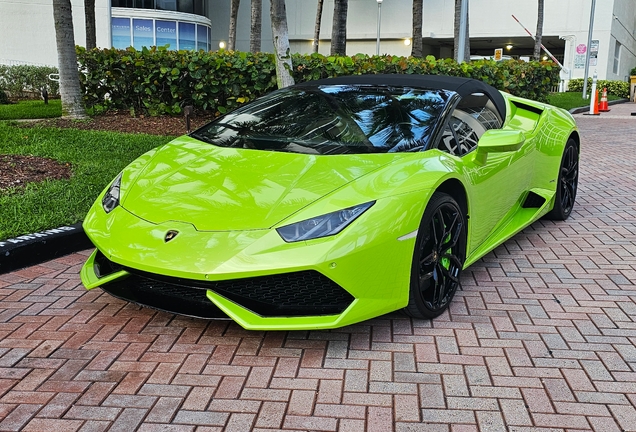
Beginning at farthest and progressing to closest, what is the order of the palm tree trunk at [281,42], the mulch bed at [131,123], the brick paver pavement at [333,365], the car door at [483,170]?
the mulch bed at [131,123] → the palm tree trunk at [281,42] → the car door at [483,170] → the brick paver pavement at [333,365]

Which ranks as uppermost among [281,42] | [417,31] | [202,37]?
[202,37]

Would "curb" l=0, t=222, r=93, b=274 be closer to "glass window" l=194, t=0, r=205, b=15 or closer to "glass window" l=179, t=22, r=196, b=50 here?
"glass window" l=179, t=22, r=196, b=50

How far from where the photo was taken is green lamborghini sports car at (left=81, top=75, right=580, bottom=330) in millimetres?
2852

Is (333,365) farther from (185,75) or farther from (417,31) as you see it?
(417,31)

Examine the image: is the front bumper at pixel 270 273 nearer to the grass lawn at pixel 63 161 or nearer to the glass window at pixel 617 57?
the grass lawn at pixel 63 161

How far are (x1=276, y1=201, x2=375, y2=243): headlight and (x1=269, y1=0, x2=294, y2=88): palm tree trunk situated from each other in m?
6.74

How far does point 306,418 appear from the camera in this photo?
248 centimetres

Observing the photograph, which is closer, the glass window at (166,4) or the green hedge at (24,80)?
the green hedge at (24,80)

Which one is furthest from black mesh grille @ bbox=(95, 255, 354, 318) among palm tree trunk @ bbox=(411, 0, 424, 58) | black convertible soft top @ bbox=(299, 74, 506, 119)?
palm tree trunk @ bbox=(411, 0, 424, 58)

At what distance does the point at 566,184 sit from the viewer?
558cm

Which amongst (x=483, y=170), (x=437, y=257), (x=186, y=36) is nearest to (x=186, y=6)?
(x=186, y=36)

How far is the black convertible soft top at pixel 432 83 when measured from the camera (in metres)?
4.20

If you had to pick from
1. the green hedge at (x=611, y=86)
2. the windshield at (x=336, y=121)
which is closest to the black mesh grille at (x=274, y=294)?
the windshield at (x=336, y=121)

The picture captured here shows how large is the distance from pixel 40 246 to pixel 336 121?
221 centimetres
